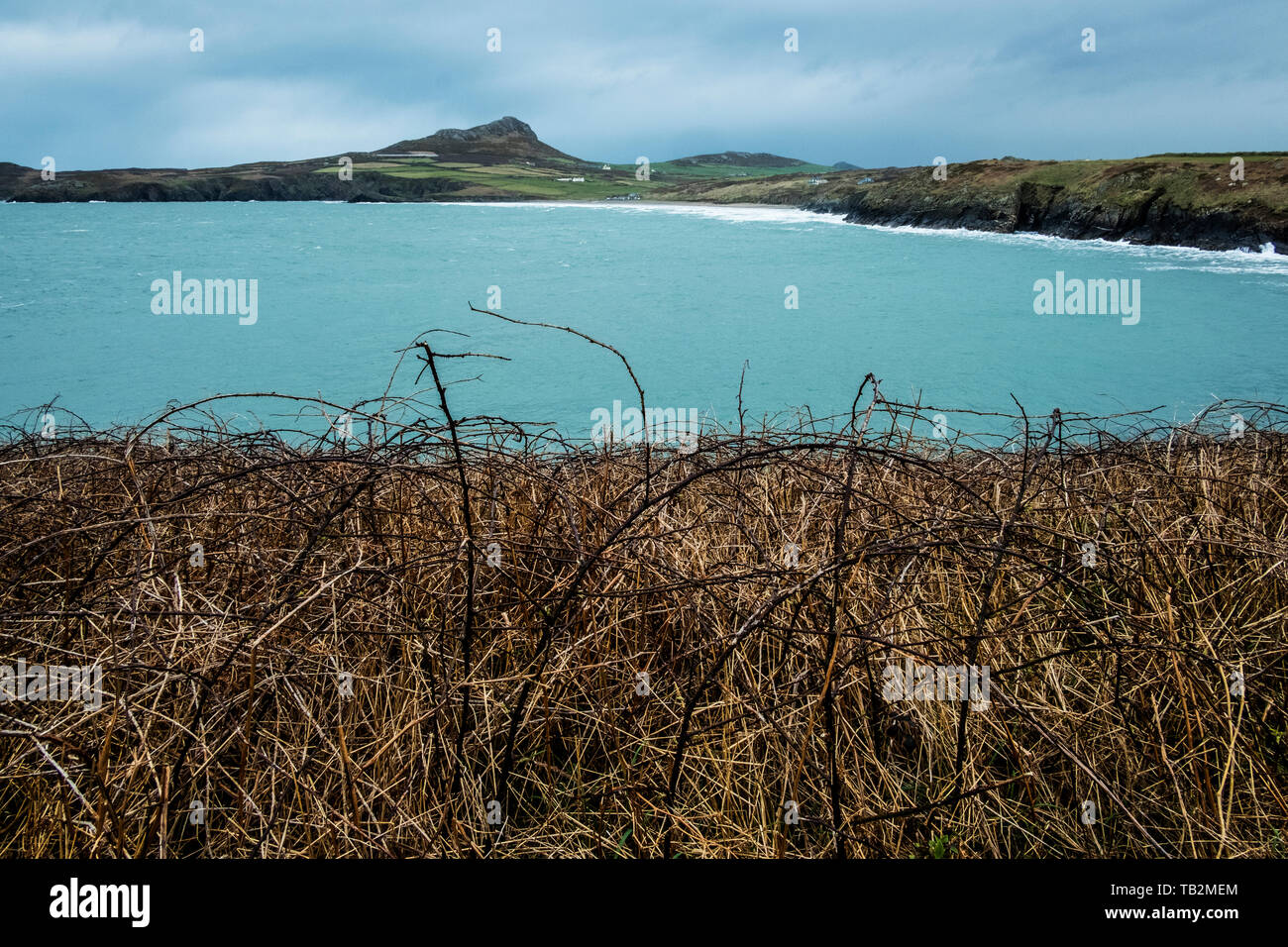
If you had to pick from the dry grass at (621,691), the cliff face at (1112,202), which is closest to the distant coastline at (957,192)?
the cliff face at (1112,202)

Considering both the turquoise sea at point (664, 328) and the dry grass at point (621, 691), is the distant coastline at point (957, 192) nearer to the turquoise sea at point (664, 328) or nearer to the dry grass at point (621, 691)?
the turquoise sea at point (664, 328)

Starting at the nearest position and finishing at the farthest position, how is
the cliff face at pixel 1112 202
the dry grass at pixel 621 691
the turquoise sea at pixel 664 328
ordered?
the dry grass at pixel 621 691 < the turquoise sea at pixel 664 328 < the cliff face at pixel 1112 202

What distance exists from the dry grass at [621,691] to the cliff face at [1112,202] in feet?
93.4

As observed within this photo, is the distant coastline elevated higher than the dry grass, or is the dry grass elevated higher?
the distant coastline

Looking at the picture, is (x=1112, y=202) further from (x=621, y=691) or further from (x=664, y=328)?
(x=621, y=691)

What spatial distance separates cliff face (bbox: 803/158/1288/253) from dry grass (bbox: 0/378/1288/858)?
28467 mm

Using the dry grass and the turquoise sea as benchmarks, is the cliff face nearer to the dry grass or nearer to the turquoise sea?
the turquoise sea

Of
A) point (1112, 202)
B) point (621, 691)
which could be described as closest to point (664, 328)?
point (621, 691)

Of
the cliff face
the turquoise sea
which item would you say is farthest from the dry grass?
the cliff face

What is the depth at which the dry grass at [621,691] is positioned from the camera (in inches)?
70.1

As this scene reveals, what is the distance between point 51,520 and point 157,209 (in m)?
72.9

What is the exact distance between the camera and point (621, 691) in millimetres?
2289

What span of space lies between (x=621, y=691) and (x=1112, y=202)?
110ft

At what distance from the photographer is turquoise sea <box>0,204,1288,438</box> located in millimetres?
12398
